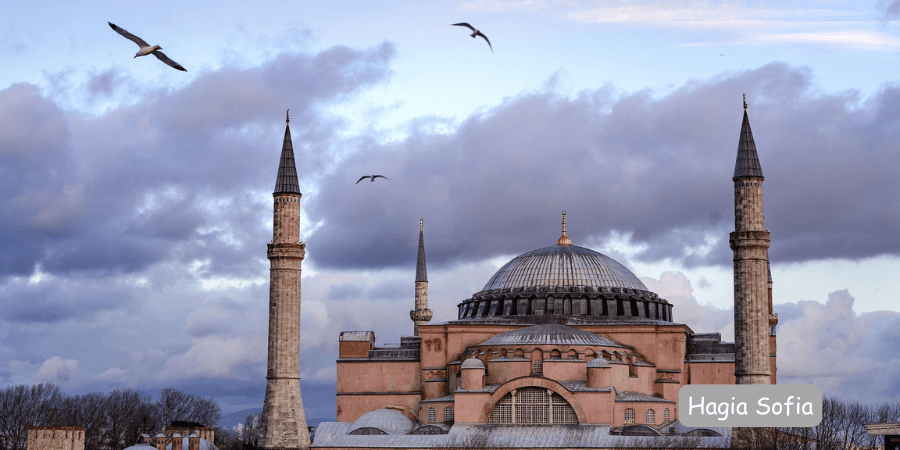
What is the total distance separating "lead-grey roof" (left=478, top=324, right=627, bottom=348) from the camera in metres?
54.5

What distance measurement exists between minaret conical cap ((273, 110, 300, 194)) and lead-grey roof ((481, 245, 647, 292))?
45.3 ft

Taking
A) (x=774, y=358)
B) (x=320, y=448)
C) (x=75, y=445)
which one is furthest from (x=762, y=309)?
(x=75, y=445)

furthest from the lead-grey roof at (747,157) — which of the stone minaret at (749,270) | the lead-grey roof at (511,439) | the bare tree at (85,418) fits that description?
the bare tree at (85,418)

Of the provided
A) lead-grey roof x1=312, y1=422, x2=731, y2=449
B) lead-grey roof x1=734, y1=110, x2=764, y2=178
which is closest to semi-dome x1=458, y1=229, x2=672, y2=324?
lead-grey roof x1=312, y1=422, x2=731, y2=449

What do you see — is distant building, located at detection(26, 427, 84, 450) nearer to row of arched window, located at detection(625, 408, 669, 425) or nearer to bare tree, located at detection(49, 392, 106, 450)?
bare tree, located at detection(49, 392, 106, 450)

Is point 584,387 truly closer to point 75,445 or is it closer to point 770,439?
point 770,439

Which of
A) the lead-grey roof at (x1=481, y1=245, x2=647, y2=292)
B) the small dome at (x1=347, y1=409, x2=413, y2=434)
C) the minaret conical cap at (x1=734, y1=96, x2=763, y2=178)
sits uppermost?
the minaret conical cap at (x1=734, y1=96, x2=763, y2=178)

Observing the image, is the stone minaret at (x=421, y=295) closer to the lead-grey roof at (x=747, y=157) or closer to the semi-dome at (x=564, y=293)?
the semi-dome at (x=564, y=293)

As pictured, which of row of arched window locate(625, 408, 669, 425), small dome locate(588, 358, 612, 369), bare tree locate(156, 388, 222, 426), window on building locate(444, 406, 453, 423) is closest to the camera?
row of arched window locate(625, 408, 669, 425)

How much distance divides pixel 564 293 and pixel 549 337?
6782 mm

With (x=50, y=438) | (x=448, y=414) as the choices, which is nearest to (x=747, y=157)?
(x=448, y=414)

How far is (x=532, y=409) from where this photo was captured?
171 ft

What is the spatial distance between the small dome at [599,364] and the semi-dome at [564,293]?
6.74 m

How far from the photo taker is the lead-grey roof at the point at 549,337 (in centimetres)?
5453
